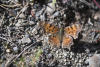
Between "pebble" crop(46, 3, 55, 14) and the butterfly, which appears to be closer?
the butterfly

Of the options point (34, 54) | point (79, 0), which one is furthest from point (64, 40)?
point (79, 0)

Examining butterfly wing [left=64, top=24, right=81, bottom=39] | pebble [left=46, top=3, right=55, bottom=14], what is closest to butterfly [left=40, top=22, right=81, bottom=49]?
butterfly wing [left=64, top=24, right=81, bottom=39]

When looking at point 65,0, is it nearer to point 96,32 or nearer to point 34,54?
point 96,32

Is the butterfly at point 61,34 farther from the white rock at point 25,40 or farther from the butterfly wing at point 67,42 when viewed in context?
the white rock at point 25,40

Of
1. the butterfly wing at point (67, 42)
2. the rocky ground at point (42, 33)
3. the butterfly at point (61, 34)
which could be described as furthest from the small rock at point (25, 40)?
the butterfly wing at point (67, 42)

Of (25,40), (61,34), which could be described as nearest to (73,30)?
(61,34)

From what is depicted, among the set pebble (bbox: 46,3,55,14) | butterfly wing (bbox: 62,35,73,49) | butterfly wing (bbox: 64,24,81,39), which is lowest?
butterfly wing (bbox: 62,35,73,49)

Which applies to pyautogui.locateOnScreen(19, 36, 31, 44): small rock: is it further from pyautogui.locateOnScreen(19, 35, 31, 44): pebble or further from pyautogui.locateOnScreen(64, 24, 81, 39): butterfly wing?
pyautogui.locateOnScreen(64, 24, 81, 39): butterfly wing
